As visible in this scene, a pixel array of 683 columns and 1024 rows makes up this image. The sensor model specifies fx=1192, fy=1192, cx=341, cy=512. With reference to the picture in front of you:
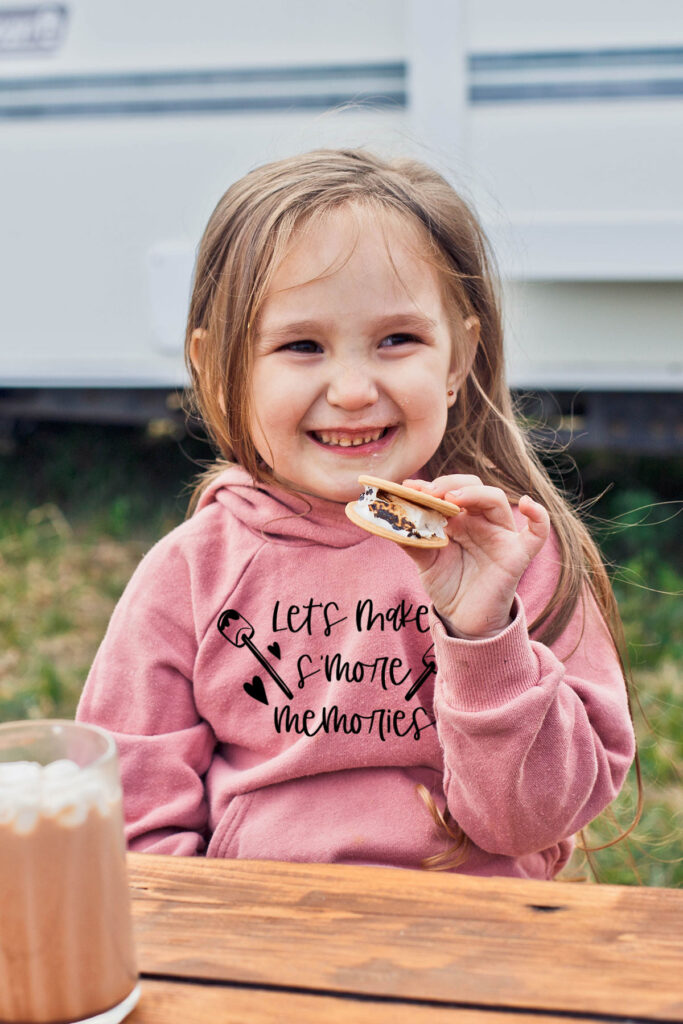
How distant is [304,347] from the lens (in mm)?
1549

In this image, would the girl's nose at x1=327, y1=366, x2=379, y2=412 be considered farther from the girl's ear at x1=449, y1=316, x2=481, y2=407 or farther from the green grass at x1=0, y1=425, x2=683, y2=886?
the green grass at x1=0, y1=425, x2=683, y2=886

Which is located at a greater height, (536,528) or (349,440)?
(349,440)

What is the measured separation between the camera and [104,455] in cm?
540

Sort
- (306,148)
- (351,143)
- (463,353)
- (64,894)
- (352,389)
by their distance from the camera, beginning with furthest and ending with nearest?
1. (306,148)
2. (351,143)
3. (463,353)
4. (352,389)
5. (64,894)

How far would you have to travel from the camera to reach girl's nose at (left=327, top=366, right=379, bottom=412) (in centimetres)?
148

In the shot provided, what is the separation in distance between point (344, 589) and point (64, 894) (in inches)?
30.8

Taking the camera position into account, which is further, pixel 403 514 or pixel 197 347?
pixel 197 347

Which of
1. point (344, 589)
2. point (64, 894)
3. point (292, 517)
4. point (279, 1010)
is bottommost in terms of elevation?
point (279, 1010)

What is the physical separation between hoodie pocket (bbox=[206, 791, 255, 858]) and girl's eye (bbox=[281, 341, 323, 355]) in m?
0.59

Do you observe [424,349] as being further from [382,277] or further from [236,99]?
[236,99]

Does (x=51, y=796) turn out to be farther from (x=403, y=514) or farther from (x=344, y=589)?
(x=344, y=589)

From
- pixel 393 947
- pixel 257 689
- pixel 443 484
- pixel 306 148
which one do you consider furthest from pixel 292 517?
pixel 306 148

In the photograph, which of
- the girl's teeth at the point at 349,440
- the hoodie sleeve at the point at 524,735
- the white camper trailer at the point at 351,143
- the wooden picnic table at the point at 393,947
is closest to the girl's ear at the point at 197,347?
the girl's teeth at the point at 349,440

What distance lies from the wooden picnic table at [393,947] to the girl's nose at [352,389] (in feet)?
1.89
